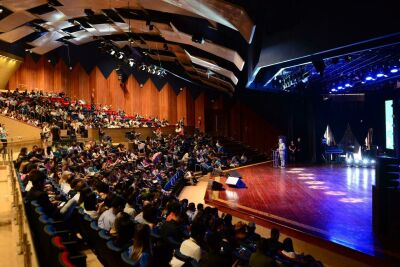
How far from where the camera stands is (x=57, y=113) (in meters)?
16.3

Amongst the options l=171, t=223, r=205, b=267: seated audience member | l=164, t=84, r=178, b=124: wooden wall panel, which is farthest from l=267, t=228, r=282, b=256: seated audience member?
l=164, t=84, r=178, b=124: wooden wall panel

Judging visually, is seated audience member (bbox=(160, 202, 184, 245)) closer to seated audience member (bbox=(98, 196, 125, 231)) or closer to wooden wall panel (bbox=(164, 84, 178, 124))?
seated audience member (bbox=(98, 196, 125, 231))

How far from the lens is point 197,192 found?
1048cm

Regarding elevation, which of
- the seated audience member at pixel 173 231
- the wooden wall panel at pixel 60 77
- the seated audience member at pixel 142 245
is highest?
the wooden wall panel at pixel 60 77

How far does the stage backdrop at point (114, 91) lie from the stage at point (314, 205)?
11270 mm

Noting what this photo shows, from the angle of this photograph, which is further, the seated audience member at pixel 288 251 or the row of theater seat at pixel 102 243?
the seated audience member at pixel 288 251

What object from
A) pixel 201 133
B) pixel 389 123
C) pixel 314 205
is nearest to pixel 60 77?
pixel 201 133

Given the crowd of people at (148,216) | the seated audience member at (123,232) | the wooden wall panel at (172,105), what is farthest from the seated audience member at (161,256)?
the wooden wall panel at (172,105)

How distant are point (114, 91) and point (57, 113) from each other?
664 cm

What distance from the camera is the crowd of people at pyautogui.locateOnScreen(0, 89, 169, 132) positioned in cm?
1547

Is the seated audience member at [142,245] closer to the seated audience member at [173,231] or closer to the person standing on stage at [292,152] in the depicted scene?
the seated audience member at [173,231]

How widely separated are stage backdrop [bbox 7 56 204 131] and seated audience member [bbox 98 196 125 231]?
18101 mm

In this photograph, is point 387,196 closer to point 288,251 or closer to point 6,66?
point 288,251

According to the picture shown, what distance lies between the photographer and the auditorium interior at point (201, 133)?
4.00m
